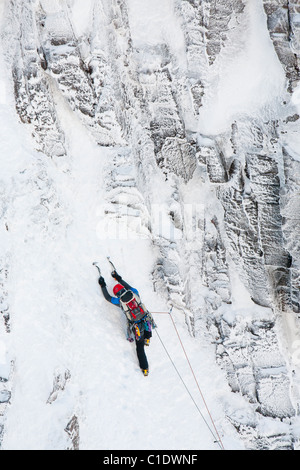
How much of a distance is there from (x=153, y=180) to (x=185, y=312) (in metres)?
2.55

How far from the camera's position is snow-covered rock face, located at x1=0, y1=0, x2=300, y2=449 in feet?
19.4

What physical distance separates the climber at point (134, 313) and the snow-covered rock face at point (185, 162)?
0.66 metres

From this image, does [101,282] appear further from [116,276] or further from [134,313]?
[134,313]

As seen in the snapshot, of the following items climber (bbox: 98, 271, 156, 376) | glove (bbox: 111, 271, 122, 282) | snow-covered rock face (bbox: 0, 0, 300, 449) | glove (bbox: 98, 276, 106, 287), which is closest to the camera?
snow-covered rock face (bbox: 0, 0, 300, 449)

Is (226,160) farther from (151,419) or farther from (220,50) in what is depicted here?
(151,419)

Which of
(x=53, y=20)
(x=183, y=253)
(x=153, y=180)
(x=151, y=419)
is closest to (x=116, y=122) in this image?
(x=153, y=180)

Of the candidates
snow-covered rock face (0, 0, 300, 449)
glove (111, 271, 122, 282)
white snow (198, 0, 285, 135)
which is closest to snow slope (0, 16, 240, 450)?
snow-covered rock face (0, 0, 300, 449)

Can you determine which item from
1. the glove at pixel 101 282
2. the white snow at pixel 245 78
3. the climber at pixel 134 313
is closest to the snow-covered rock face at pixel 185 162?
the white snow at pixel 245 78

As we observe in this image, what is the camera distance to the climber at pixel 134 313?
20.8ft

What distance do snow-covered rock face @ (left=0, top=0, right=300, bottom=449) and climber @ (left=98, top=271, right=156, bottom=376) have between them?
66cm

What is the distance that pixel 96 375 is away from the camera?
6.35 metres

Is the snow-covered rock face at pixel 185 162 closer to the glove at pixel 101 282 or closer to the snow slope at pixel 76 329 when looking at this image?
the snow slope at pixel 76 329
